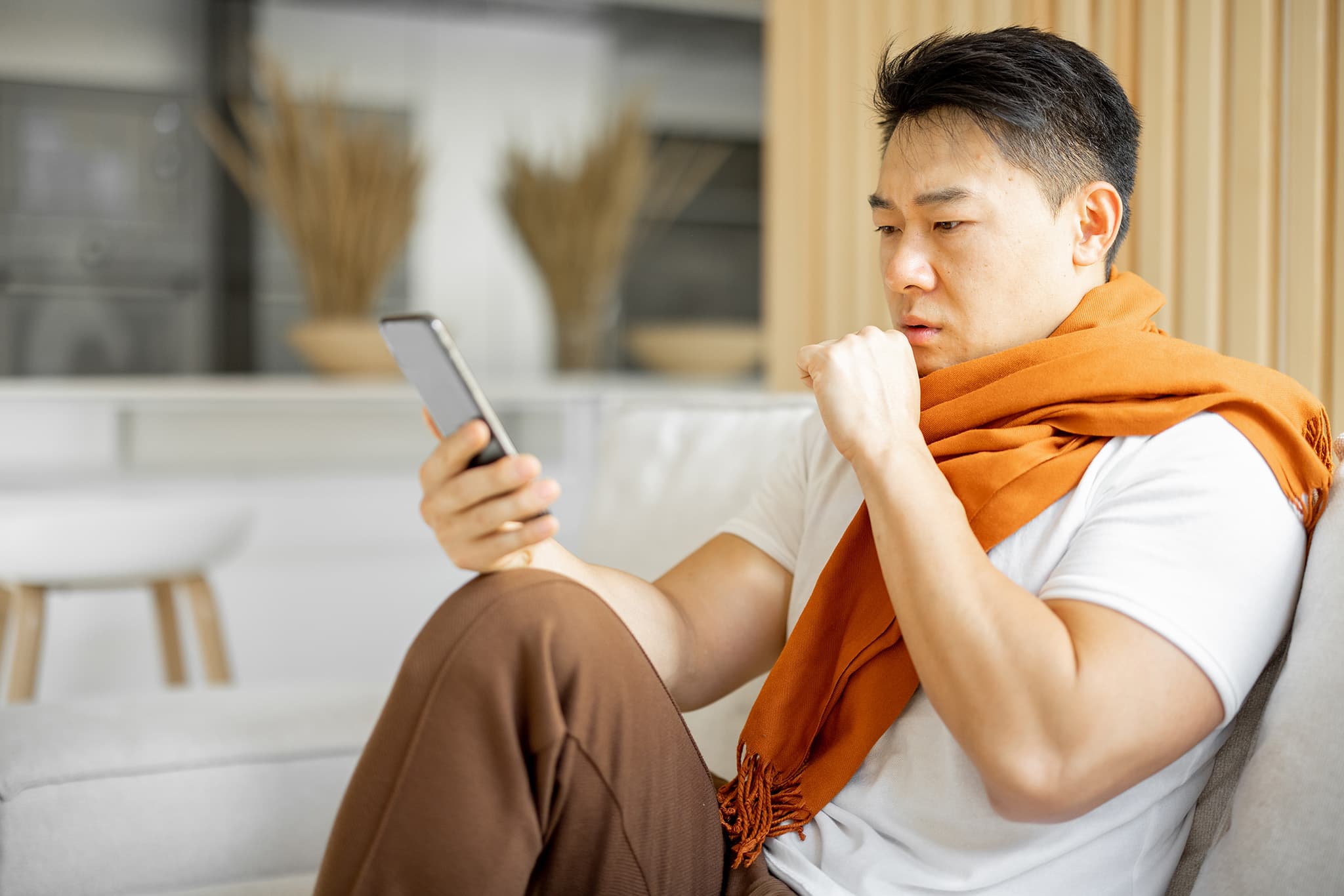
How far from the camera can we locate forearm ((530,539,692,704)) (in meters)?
1.19

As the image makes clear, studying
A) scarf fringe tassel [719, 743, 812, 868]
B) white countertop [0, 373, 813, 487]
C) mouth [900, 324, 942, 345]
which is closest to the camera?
scarf fringe tassel [719, 743, 812, 868]

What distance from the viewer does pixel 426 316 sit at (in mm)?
855

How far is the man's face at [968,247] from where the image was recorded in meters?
1.11

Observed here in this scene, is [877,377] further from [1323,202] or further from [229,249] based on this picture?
[229,249]

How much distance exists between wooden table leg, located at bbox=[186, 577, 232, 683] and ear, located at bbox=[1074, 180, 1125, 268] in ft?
6.07

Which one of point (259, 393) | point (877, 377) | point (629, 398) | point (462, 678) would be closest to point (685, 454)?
point (629, 398)

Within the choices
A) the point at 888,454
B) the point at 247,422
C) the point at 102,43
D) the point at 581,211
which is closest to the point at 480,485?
the point at 888,454

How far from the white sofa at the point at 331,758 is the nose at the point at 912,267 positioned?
42 cm

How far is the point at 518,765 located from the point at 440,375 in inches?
12.3

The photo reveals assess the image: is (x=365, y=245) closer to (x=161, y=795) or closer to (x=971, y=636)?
(x=161, y=795)

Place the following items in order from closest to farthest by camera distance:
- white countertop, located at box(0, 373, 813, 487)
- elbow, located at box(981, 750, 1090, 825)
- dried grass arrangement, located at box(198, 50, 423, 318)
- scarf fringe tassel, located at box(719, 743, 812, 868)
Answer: elbow, located at box(981, 750, 1090, 825) → scarf fringe tassel, located at box(719, 743, 812, 868) → white countertop, located at box(0, 373, 813, 487) → dried grass arrangement, located at box(198, 50, 423, 318)

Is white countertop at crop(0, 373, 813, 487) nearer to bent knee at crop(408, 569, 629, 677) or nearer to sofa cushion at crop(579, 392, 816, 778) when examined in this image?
sofa cushion at crop(579, 392, 816, 778)

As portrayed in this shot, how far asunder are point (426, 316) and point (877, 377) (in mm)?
418

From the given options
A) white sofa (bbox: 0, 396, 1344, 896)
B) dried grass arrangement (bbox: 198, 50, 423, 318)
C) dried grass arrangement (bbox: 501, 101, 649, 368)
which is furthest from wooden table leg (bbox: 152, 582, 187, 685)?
dried grass arrangement (bbox: 501, 101, 649, 368)
